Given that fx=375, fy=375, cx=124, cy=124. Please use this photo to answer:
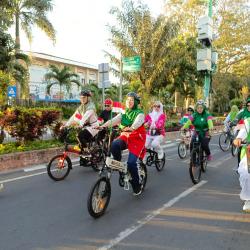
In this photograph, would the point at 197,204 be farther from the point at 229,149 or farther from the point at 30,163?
the point at 229,149

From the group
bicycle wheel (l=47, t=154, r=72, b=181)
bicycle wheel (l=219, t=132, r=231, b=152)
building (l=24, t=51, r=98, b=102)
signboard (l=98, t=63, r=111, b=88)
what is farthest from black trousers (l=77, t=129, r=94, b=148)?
building (l=24, t=51, r=98, b=102)

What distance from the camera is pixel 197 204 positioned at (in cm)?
659

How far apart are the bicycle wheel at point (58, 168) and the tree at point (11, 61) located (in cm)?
1751

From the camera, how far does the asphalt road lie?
471 cm

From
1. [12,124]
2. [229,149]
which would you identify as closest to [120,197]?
[12,124]

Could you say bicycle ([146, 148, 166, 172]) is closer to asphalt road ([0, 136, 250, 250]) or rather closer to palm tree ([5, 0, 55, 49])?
asphalt road ([0, 136, 250, 250])

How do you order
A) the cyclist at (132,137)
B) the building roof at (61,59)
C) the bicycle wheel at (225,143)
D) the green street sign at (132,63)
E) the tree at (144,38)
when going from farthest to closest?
the building roof at (61,59), the tree at (144,38), the green street sign at (132,63), the bicycle wheel at (225,143), the cyclist at (132,137)

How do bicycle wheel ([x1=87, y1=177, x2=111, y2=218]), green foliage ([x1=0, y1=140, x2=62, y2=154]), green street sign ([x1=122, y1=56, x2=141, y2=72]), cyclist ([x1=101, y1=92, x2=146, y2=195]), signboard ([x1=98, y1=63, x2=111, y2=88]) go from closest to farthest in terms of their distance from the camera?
1. bicycle wheel ([x1=87, y1=177, x2=111, y2=218])
2. cyclist ([x1=101, y1=92, x2=146, y2=195])
3. green foliage ([x1=0, y1=140, x2=62, y2=154])
4. signboard ([x1=98, y1=63, x2=111, y2=88])
5. green street sign ([x1=122, y1=56, x2=141, y2=72])

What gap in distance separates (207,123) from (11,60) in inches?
758

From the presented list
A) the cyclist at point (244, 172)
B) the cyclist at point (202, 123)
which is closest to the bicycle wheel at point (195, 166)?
the cyclist at point (202, 123)

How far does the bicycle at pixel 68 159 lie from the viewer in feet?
27.4

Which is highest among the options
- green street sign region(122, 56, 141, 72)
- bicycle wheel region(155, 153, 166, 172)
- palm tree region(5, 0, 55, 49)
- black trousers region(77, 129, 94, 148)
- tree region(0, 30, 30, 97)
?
palm tree region(5, 0, 55, 49)

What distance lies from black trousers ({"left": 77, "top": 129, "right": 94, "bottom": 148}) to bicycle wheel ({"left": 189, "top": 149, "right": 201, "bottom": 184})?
8.12 ft

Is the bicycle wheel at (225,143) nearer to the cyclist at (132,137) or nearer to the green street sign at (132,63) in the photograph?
the green street sign at (132,63)
